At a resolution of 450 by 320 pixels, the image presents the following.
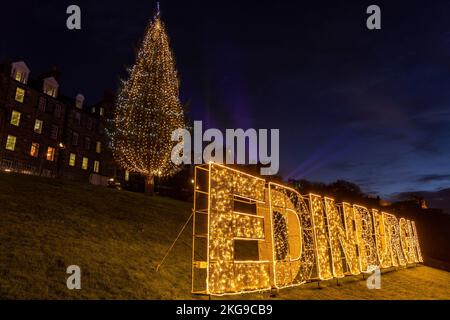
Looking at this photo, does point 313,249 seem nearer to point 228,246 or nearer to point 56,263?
point 228,246

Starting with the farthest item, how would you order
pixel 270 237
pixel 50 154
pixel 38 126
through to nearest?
pixel 50 154
pixel 38 126
pixel 270 237

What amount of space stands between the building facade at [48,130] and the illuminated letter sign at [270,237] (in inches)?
1146

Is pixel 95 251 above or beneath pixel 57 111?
beneath

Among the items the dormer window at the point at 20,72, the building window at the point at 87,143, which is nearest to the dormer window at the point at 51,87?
the dormer window at the point at 20,72

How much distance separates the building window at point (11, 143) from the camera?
38.8 metres

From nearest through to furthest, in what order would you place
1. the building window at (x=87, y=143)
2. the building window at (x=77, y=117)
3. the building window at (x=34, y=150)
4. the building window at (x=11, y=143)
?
the building window at (x=11, y=143) < the building window at (x=34, y=150) < the building window at (x=77, y=117) < the building window at (x=87, y=143)

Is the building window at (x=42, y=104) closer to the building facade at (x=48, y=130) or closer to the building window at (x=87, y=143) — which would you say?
the building facade at (x=48, y=130)

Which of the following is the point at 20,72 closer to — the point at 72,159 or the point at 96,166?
the point at 72,159

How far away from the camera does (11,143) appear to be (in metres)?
39.2

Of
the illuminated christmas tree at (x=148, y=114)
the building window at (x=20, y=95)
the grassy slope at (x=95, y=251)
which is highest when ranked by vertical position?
the building window at (x=20, y=95)

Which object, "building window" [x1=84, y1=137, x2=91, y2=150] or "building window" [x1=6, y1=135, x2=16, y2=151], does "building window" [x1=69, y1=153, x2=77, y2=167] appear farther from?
"building window" [x1=6, y1=135, x2=16, y2=151]

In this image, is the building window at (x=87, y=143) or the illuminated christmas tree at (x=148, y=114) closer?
the illuminated christmas tree at (x=148, y=114)

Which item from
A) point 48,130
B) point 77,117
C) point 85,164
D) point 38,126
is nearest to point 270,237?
point 38,126

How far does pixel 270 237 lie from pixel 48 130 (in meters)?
42.2
